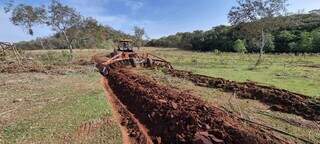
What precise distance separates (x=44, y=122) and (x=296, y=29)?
61.3 meters

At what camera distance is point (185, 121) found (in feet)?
39.4

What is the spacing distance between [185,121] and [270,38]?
5208 centimetres

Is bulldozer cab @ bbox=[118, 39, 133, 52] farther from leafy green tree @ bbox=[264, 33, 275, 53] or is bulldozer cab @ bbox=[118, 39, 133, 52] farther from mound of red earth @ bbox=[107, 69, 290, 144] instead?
leafy green tree @ bbox=[264, 33, 275, 53]

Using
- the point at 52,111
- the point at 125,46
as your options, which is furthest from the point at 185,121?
the point at 125,46

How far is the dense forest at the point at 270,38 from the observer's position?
3988 cm

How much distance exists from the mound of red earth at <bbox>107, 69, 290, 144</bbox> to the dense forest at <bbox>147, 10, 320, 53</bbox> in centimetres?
2367

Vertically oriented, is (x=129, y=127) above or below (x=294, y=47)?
above

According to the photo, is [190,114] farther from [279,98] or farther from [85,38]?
[85,38]

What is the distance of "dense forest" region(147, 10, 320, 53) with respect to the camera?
3988 cm

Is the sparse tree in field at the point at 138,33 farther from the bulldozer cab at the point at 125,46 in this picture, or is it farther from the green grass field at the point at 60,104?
the green grass field at the point at 60,104

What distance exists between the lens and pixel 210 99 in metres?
16.7

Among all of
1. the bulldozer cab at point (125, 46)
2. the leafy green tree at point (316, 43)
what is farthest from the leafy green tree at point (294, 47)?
the bulldozer cab at point (125, 46)

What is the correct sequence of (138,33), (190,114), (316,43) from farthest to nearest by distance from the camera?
(138,33)
(316,43)
(190,114)

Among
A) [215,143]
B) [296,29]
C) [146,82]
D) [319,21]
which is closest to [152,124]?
[215,143]
